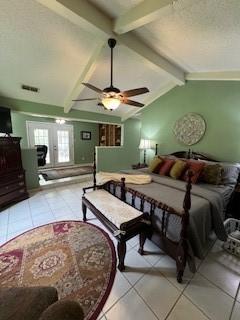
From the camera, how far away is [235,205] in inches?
110

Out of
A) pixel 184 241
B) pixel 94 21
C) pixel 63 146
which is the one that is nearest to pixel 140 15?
pixel 94 21

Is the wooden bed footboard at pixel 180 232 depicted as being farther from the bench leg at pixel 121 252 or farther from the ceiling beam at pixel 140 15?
the ceiling beam at pixel 140 15

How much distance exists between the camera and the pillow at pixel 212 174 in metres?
2.74

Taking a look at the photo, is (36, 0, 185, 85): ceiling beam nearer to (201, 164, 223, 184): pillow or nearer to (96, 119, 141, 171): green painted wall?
(201, 164, 223, 184): pillow

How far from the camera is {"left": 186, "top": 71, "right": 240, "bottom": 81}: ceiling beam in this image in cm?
308

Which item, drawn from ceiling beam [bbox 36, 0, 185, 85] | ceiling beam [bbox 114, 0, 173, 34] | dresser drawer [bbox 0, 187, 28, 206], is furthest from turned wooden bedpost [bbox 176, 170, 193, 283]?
dresser drawer [bbox 0, 187, 28, 206]

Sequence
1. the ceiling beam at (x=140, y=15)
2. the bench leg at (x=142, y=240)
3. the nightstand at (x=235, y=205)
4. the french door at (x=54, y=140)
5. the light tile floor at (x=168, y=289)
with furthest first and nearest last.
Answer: the french door at (x=54, y=140)
the nightstand at (x=235, y=205)
the bench leg at (x=142, y=240)
the ceiling beam at (x=140, y=15)
the light tile floor at (x=168, y=289)

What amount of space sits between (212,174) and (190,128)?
155 centimetres

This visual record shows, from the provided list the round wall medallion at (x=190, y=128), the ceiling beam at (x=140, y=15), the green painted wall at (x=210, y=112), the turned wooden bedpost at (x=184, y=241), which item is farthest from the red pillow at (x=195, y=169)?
the ceiling beam at (x=140, y=15)

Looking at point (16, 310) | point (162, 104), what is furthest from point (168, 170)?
point (16, 310)

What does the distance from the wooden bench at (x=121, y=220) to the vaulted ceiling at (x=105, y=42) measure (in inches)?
88.0

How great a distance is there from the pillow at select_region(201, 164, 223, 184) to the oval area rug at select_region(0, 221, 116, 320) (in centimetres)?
198

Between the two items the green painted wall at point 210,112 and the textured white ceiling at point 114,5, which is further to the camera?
the green painted wall at point 210,112

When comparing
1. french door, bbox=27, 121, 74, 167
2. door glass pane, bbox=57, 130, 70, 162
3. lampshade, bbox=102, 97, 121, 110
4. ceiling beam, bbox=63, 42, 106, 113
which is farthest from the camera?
door glass pane, bbox=57, 130, 70, 162
